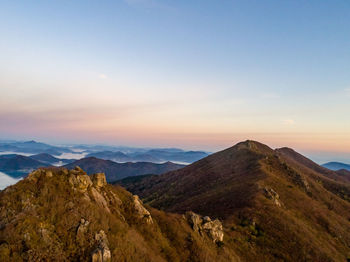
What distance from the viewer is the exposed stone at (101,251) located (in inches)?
566

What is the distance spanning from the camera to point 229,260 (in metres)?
25.5

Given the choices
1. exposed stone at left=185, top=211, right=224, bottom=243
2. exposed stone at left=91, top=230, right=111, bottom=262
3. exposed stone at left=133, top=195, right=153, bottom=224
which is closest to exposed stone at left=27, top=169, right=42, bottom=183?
exposed stone at left=91, top=230, right=111, bottom=262

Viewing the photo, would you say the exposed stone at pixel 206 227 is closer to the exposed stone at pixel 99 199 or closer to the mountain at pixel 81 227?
the mountain at pixel 81 227

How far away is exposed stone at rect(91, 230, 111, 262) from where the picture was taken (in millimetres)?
14368

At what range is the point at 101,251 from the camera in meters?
14.7

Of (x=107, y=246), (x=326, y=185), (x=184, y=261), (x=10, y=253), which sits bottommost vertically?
(x=326, y=185)

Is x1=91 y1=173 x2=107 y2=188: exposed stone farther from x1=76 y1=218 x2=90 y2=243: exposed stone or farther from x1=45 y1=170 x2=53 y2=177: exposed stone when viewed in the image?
x1=76 y1=218 x2=90 y2=243: exposed stone

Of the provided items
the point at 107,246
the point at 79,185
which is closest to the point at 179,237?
the point at 107,246

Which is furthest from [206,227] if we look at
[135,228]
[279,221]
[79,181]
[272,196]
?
[272,196]

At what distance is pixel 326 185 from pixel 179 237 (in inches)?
4247

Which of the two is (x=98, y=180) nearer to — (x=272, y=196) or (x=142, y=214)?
(x=142, y=214)

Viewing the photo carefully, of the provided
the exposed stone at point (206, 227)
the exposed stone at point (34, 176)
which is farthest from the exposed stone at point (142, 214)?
the exposed stone at point (34, 176)

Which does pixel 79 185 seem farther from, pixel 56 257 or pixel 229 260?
pixel 229 260

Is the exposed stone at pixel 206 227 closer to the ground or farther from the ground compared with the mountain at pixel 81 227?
closer to the ground
